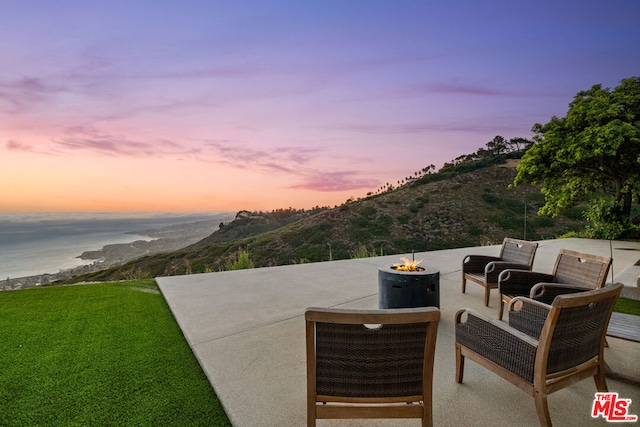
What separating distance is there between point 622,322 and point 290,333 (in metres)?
2.66

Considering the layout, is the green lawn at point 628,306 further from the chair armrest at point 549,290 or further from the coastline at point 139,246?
the coastline at point 139,246

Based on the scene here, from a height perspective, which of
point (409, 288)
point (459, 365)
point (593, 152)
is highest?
point (593, 152)

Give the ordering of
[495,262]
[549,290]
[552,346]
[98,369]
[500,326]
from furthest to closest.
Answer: [495,262] → [549,290] → [98,369] → [500,326] → [552,346]

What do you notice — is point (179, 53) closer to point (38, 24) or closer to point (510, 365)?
point (38, 24)

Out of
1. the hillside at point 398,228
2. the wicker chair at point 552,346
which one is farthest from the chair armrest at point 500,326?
the hillside at point 398,228

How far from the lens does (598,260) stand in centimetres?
308

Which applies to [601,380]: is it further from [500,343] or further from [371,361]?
[371,361]

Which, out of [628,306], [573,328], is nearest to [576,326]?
[573,328]

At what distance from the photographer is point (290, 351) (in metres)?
2.96

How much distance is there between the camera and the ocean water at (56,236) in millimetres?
9352

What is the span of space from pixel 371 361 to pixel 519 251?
151 inches

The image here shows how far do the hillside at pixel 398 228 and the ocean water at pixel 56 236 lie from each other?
1.68m

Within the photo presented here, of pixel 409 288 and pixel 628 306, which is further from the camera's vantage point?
pixel 628 306

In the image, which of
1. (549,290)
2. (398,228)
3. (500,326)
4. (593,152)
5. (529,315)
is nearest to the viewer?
(500,326)
